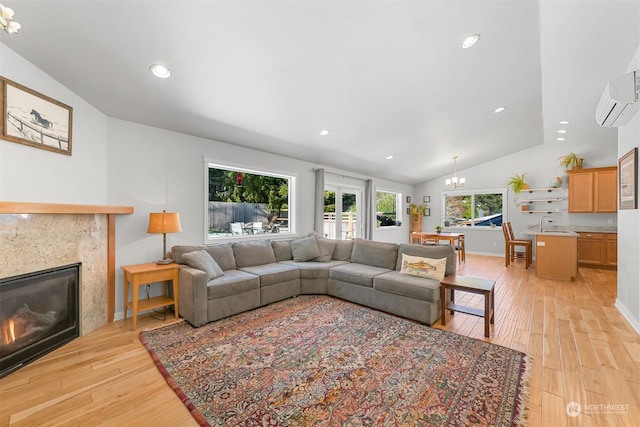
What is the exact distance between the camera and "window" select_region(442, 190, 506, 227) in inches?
317

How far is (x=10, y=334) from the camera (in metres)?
2.21

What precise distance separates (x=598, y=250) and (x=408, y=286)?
18.9ft

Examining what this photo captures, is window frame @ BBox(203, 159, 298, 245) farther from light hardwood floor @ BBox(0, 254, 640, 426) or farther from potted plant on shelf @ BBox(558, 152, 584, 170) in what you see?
potted plant on shelf @ BBox(558, 152, 584, 170)

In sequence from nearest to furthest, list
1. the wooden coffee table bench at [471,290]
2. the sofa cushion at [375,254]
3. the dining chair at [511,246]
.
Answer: the wooden coffee table bench at [471,290] < the sofa cushion at [375,254] < the dining chair at [511,246]

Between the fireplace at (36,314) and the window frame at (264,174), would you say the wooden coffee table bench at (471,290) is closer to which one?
the window frame at (264,174)

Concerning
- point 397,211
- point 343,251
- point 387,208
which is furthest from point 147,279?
point 397,211

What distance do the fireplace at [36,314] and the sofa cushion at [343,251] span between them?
3.40 meters

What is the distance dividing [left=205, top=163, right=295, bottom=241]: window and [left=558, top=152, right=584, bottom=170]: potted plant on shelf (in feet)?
22.1

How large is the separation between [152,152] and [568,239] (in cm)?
699

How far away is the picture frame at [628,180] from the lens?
2.89 metres

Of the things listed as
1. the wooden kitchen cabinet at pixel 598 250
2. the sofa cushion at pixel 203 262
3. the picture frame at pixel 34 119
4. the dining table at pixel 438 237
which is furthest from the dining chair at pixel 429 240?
the picture frame at pixel 34 119

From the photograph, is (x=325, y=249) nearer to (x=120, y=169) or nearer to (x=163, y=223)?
(x=163, y=223)

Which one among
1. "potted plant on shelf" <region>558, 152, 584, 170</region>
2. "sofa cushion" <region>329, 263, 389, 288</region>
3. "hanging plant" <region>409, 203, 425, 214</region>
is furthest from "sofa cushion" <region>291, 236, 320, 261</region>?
"potted plant on shelf" <region>558, 152, 584, 170</region>

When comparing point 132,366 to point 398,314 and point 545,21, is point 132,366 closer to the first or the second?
point 398,314
